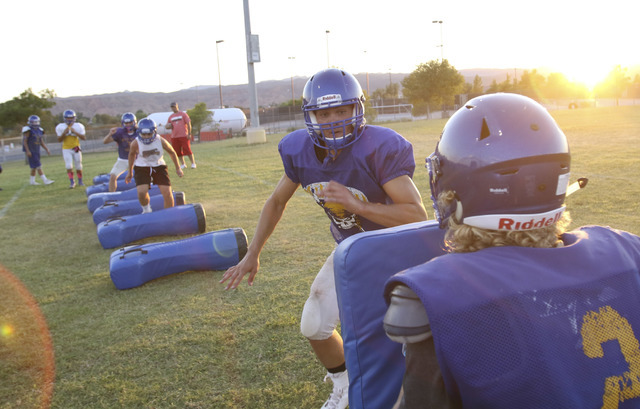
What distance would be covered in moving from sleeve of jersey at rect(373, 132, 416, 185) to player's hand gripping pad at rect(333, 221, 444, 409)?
0.96m

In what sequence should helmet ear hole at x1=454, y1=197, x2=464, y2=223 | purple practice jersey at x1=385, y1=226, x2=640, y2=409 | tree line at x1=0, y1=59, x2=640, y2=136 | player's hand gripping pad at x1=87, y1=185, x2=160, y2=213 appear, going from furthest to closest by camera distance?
tree line at x1=0, y1=59, x2=640, y2=136, player's hand gripping pad at x1=87, y1=185, x2=160, y2=213, helmet ear hole at x1=454, y1=197, x2=464, y2=223, purple practice jersey at x1=385, y1=226, x2=640, y2=409

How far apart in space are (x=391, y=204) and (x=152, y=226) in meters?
5.57

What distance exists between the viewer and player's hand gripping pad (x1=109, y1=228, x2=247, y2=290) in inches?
224

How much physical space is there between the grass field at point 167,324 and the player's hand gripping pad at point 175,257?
118 millimetres

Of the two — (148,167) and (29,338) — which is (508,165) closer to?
(29,338)

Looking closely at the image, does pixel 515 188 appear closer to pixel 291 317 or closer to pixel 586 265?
pixel 586 265

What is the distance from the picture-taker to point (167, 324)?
4.65 meters

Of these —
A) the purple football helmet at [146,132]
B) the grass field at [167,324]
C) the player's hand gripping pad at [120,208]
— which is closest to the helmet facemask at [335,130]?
the grass field at [167,324]

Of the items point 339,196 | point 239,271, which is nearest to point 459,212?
point 339,196

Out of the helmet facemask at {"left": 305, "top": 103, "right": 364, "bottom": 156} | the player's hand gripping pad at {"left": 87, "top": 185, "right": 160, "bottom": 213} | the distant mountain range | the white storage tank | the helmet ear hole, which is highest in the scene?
the distant mountain range

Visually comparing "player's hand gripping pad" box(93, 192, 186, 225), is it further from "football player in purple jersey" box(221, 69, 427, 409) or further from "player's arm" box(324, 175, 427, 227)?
"player's arm" box(324, 175, 427, 227)

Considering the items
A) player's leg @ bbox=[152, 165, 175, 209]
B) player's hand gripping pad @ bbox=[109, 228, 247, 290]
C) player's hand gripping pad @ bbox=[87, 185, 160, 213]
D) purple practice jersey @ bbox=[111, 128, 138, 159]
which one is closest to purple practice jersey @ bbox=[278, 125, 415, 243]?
player's hand gripping pad @ bbox=[109, 228, 247, 290]

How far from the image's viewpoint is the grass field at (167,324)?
353 centimetres

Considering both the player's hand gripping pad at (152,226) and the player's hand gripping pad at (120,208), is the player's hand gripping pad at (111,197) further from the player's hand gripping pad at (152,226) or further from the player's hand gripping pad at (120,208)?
the player's hand gripping pad at (152,226)
